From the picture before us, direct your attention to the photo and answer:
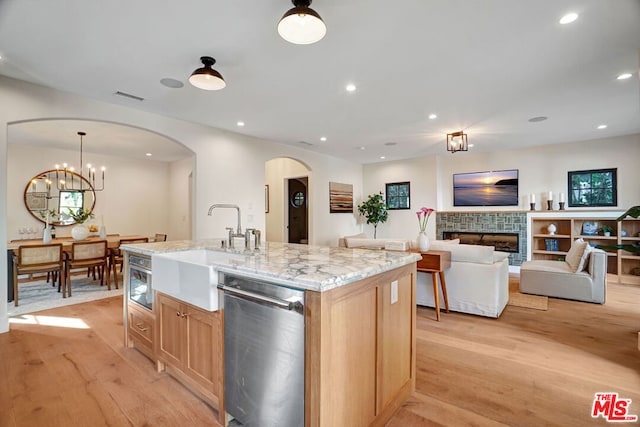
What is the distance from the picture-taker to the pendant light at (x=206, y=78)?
243 cm

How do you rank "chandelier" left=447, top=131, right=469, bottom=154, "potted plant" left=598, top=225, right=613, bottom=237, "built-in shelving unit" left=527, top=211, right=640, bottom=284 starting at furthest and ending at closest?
"potted plant" left=598, top=225, right=613, bottom=237 < "built-in shelving unit" left=527, top=211, right=640, bottom=284 < "chandelier" left=447, top=131, right=469, bottom=154

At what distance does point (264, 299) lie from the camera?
4.79 ft

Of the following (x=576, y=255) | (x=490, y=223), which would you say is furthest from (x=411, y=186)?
(x=576, y=255)

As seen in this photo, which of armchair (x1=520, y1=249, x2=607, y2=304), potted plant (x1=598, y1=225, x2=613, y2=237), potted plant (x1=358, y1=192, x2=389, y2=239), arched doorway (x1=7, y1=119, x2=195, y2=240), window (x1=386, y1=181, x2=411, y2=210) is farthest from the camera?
potted plant (x1=358, y1=192, x2=389, y2=239)

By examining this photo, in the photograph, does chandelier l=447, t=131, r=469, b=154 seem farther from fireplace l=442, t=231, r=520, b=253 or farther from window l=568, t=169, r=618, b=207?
window l=568, t=169, r=618, b=207

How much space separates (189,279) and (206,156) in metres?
3.09

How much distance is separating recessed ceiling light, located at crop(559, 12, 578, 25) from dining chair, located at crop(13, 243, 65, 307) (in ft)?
20.4

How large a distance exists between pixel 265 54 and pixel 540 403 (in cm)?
330

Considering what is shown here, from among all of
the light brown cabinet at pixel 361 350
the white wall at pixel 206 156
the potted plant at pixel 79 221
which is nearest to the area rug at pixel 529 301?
the light brown cabinet at pixel 361 350

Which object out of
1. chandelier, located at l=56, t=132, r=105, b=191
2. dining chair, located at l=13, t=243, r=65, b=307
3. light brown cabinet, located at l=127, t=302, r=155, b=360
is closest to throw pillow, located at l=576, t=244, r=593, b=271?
light brown cabinet, located at l=127, t=302, r=155, b=360

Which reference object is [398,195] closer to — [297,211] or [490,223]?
[490,223]

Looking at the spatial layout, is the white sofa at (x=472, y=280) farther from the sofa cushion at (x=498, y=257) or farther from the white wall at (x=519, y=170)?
the white wall at (x=519, y=170)

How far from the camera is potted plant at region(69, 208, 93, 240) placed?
15.8 ft

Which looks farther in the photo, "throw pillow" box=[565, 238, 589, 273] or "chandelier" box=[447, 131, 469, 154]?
"chandelier" box=[447, 131, 469, 154]
